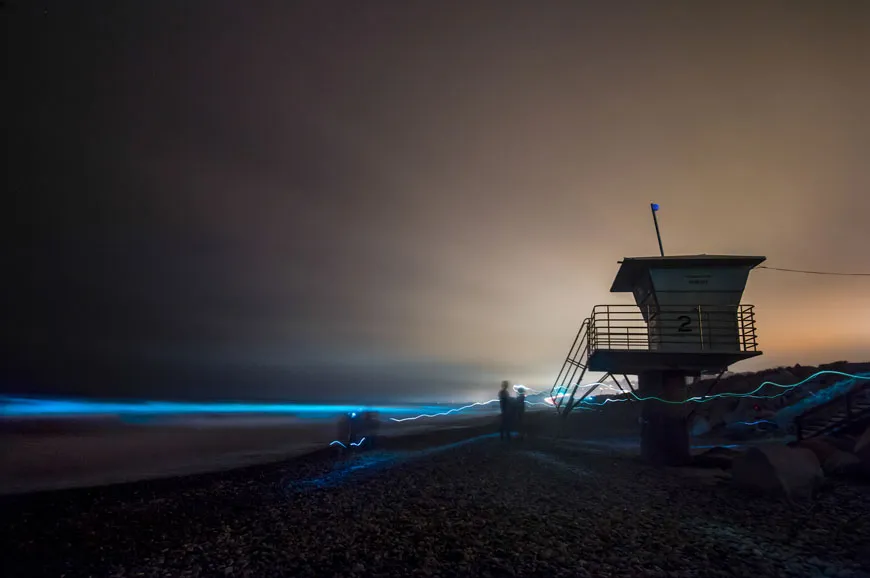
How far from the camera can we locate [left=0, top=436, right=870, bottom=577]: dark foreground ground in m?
8.92

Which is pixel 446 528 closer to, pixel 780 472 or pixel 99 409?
pixel 780 472

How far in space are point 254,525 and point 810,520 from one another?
12784 mm

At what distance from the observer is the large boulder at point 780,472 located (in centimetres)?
1326

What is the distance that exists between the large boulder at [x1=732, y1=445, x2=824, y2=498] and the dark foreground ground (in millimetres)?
475

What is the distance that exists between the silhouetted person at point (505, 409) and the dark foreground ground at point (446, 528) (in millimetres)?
11104

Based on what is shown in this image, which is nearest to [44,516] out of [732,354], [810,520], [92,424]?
[810,520]

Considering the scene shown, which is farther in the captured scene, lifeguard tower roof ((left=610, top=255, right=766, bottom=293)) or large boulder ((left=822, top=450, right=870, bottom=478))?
lifeguard tower roof ((left=610, top=255, right=766, bottom=293))

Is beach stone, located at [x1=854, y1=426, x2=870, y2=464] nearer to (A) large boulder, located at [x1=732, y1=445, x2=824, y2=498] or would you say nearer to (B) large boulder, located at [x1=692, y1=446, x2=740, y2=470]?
(A) large boulder, located at [x1=732, y1=445, x2=824, y2=498]

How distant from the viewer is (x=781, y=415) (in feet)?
91.4

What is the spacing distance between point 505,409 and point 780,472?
17794mm

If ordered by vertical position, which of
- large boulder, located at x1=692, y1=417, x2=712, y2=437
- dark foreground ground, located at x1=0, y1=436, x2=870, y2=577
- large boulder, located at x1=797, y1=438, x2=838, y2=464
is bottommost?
dark foreground ground, located at x1=0, y1=436, x2=870, y2=577

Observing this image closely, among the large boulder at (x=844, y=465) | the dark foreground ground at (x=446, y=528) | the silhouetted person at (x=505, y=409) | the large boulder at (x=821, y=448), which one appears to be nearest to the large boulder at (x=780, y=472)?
Answer: the dark foreground ground at (x=446, y=528)

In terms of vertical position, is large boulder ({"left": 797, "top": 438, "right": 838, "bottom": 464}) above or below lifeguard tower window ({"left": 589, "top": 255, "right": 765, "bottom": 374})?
below

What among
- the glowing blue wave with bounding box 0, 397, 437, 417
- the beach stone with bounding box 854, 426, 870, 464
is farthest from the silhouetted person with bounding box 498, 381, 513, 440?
the glowing blue wave with bounding box 0, 397, 437, 417
